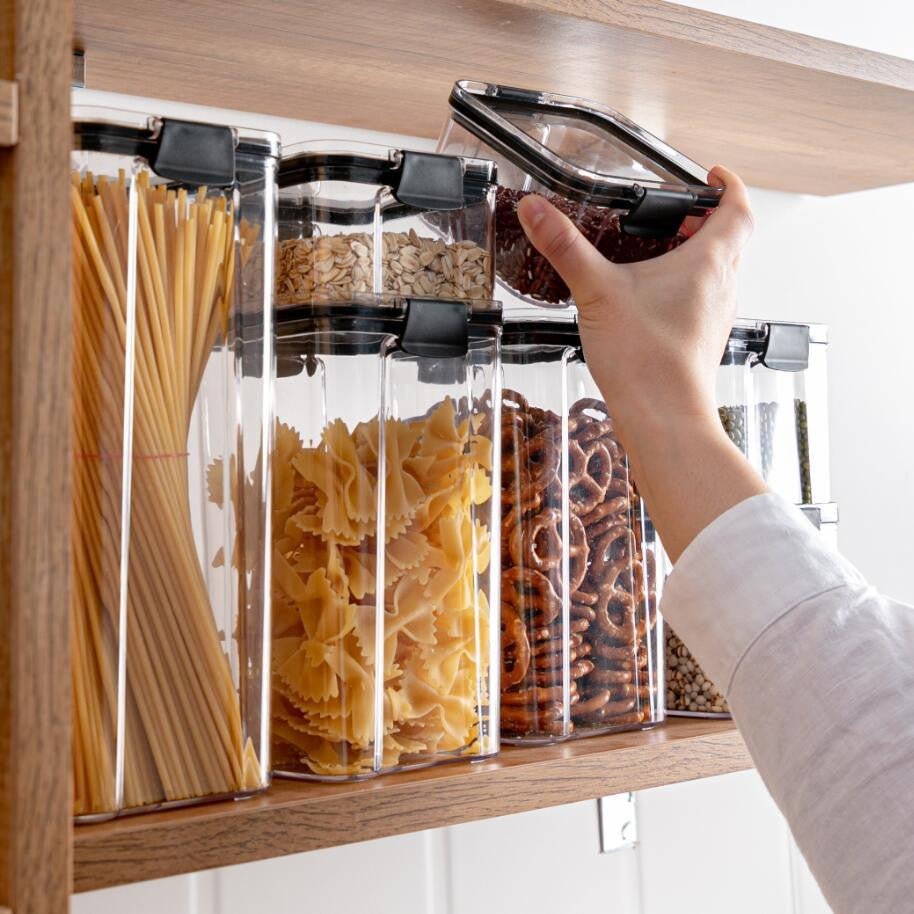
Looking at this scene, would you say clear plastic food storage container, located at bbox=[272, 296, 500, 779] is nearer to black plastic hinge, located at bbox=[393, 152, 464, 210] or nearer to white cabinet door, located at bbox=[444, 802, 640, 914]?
black plastic hinge, located at bbox=[393, 152, 464, 210]

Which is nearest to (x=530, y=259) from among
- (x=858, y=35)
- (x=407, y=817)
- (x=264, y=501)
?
(x=264, y=501)

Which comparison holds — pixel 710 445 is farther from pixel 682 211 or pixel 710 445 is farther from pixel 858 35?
pixel 858 35

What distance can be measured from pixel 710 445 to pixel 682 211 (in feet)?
0.52

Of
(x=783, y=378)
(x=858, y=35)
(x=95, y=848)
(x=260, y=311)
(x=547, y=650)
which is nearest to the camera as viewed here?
(x=95, y=848)

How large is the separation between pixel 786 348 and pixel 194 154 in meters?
0.48

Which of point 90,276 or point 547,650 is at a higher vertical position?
point 90,276

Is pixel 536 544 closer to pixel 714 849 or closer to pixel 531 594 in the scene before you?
pixel 531 594

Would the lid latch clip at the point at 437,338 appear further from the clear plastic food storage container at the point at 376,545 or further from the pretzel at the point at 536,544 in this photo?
the pretzel at the point at 536,544

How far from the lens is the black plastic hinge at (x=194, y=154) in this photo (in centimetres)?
58

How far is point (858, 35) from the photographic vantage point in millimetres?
1294

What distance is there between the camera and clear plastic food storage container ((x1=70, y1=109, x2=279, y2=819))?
22.1 inches

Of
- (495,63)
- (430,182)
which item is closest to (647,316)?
(430,182)

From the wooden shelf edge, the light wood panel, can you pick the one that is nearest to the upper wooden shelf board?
the wooden shelf edge

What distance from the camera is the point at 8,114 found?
490 millimetres
